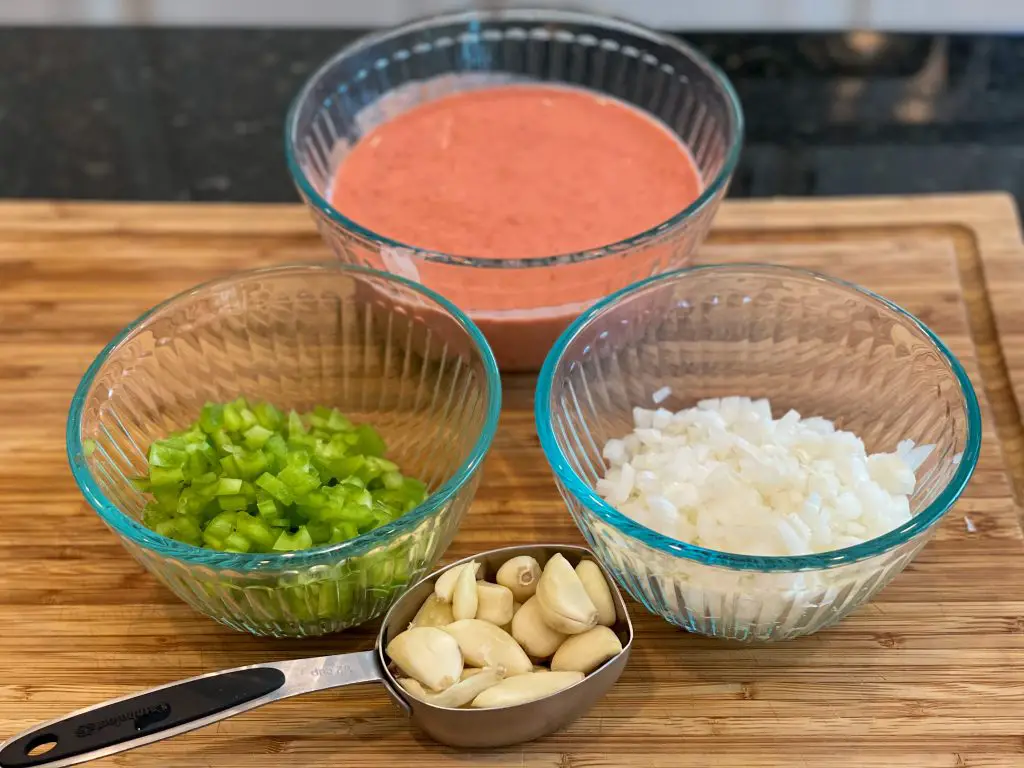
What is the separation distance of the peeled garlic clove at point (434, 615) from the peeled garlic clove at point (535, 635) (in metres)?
0.07

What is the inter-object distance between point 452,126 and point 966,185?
3.18 feet

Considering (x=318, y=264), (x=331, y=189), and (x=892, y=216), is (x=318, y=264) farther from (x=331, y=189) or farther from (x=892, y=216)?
(x=892, y=216)

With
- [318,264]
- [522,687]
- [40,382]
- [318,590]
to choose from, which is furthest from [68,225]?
[522,687]

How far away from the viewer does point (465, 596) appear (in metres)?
1.22

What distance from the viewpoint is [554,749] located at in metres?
1.20

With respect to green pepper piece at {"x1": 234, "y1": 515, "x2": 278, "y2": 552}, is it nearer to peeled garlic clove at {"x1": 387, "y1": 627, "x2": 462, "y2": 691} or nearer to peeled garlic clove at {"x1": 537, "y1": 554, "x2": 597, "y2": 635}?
peeled garlic clove at {"x1": 387, "y1": 627, "x2": 462, "y2": 691}

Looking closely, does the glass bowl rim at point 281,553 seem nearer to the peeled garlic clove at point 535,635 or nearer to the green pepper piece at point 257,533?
the green pepper piece at point 257,533

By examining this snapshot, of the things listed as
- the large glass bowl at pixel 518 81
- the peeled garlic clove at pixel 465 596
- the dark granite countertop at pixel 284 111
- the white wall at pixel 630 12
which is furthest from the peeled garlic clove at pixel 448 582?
the white wall at pixel 630 12

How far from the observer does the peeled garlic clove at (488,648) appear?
1178 mm

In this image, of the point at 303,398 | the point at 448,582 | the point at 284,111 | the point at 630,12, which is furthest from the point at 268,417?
the point at 630,12

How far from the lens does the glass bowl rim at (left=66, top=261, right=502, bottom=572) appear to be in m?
1.15

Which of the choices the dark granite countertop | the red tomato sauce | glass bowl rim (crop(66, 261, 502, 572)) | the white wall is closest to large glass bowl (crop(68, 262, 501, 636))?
glass bowl rim (crop(66, 261, 502, 572))

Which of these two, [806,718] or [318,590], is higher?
[318,590]

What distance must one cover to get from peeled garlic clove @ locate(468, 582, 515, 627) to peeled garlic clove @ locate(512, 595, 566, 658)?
0.02 metres
